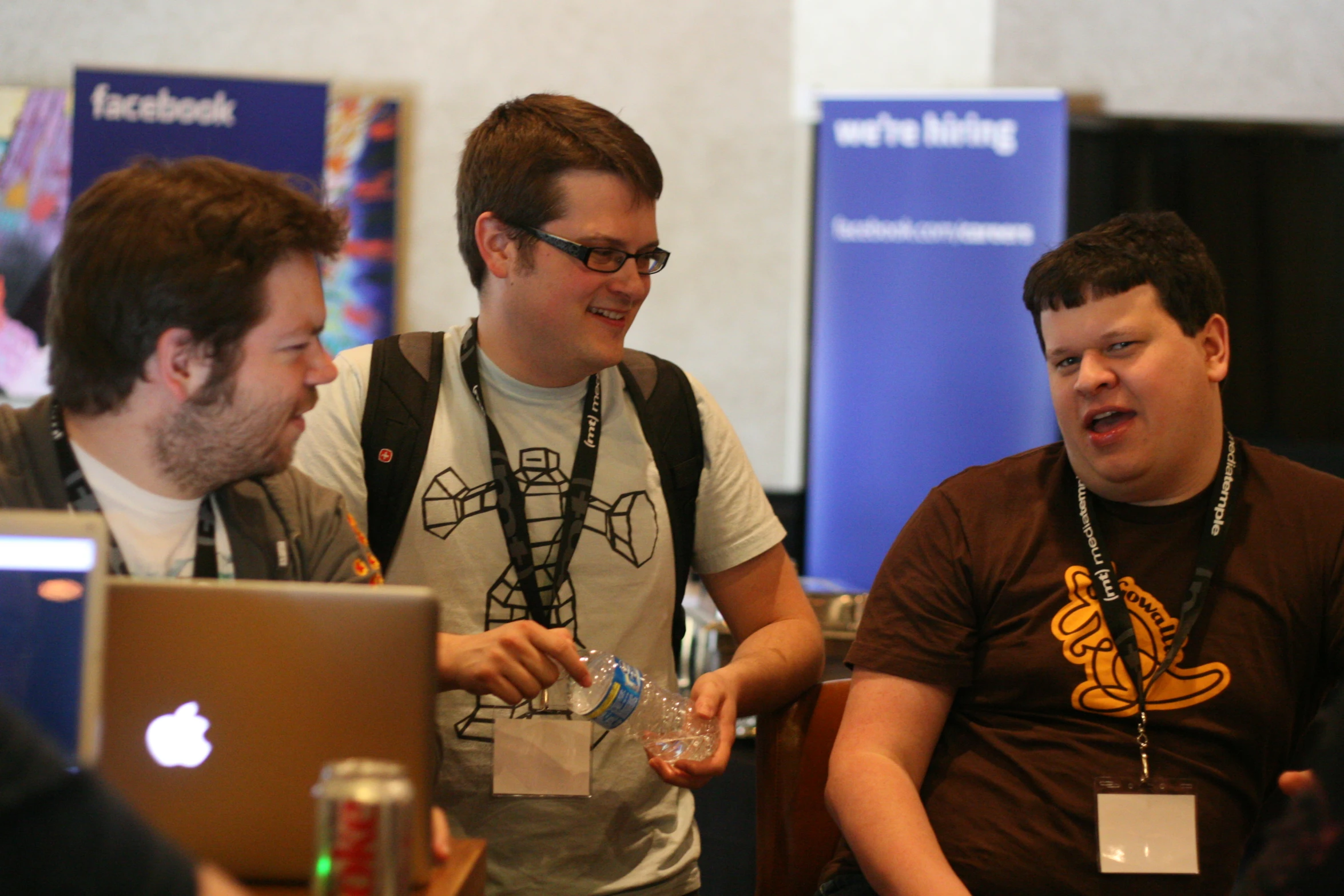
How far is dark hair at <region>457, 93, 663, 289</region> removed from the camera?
1.87m

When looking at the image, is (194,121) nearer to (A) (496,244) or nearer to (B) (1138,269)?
(A) (496,244)

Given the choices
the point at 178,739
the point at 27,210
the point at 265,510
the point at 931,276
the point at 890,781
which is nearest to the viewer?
the point at 178,739

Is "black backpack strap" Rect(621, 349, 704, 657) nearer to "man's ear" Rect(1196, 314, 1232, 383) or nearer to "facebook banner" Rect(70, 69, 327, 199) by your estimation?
"man's ear" Rect(1196, 314, 1232, 383)

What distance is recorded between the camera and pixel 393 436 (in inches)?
72.6

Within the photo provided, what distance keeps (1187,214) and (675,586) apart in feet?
15.8

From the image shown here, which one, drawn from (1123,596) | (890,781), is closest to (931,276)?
(1123,596)

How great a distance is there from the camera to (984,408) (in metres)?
5.30

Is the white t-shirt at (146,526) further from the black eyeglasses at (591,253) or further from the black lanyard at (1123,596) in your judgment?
the black lanyard at (1123,596)

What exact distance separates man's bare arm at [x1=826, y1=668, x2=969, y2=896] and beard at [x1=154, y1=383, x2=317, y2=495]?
943mm

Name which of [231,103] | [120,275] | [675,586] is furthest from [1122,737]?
[231,103]

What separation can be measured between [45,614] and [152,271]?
47 cm

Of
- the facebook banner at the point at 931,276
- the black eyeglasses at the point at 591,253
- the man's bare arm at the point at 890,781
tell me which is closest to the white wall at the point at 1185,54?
the facebook banner at the point at 931,276

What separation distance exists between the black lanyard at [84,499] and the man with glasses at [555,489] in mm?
466

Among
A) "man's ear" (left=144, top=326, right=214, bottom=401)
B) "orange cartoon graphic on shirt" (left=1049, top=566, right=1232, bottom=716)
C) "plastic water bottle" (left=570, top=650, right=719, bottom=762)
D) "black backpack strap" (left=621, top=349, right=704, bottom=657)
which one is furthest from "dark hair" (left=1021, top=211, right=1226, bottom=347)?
"man's ear" (left=144, top=326, right=214, bottom=401)
